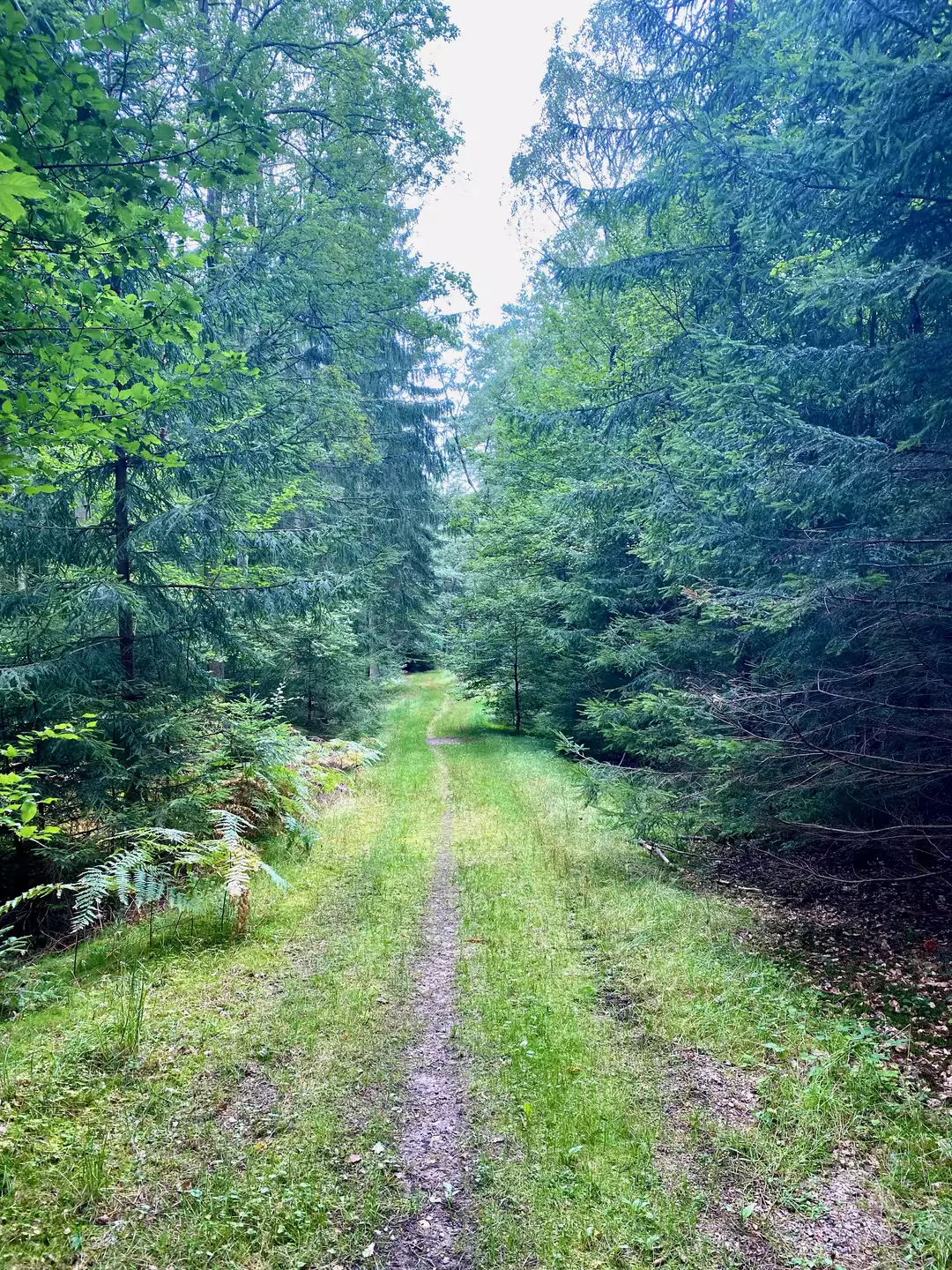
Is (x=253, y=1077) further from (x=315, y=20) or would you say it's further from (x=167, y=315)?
(x=315, y=20)

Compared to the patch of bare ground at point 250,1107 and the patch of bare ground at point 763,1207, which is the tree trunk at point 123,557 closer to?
the patch of bare ground at point 250,1107

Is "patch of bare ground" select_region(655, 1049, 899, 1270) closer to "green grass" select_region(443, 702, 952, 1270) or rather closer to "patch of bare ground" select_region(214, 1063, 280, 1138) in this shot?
"green grass" select_region(443, 702, 952, 1270)

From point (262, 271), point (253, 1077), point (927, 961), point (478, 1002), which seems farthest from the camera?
point (262, 271)

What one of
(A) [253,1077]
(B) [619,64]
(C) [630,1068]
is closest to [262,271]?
(A) [253,1077]

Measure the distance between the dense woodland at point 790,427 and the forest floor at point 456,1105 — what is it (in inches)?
70.5

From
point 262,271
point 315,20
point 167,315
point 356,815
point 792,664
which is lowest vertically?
point 356,815

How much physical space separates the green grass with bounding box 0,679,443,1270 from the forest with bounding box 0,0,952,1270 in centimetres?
3

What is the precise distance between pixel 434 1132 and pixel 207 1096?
52.6 inches

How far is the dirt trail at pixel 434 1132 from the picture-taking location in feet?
8.34

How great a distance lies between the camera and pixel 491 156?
→ 13898 mm

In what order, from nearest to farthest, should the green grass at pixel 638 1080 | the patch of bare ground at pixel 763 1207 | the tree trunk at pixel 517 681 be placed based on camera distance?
the patch of bare ground at pixel 763 1207 → the green grass at pixel 638 1080 → the tree trunk at pixel 517 681

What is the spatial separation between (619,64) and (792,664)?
15.5 meters

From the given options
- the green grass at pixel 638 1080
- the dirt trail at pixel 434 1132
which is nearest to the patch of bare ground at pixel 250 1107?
the dirt trail at pixel 434 1132

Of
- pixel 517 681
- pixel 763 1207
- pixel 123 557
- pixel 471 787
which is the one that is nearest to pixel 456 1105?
pixel 763 1207
